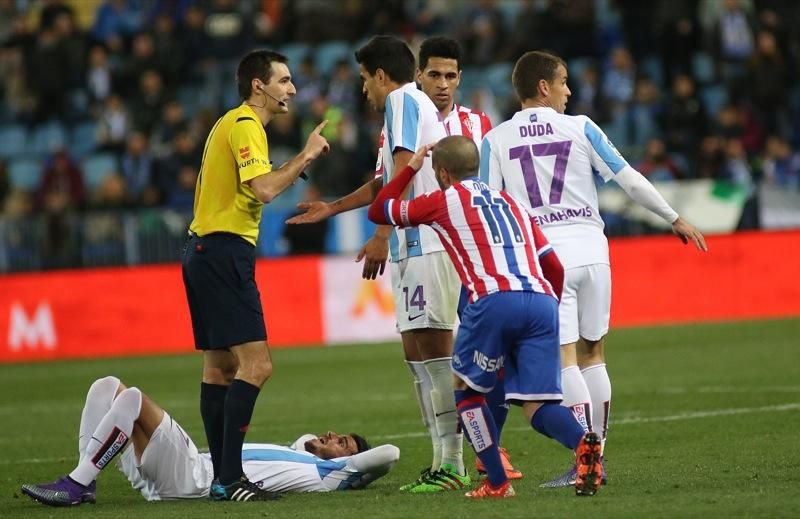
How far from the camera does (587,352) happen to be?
835 centimetres

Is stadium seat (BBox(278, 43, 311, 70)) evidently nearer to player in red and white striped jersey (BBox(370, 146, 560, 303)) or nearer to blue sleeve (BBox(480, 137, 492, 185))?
blue sleeve (BBox(480, 137, 492, 185))

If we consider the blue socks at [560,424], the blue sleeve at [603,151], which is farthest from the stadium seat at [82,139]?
the blue socks at [560,424]

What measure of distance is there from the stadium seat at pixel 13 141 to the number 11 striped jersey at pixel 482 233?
1972cm

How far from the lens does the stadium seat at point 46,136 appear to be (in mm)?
25891

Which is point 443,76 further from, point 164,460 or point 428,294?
point 164,460

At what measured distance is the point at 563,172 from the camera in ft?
27.0

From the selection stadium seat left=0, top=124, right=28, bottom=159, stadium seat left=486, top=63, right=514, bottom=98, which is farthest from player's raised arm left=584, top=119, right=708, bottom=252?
stadium seat left=0, top=124, right=28, bottom=159

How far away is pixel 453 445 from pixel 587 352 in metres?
0.91

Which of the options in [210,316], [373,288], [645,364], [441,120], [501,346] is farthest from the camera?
[373,288]

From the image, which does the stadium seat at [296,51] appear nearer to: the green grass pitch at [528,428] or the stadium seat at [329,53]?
the stadium seat at [329,53]

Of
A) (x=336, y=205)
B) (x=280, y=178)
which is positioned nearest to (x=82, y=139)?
(x=336, y=205)

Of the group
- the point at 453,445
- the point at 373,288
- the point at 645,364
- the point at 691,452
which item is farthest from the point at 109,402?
the point at 373,288

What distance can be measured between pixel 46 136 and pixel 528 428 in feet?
54.4

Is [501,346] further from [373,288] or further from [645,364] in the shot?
[373,288]
